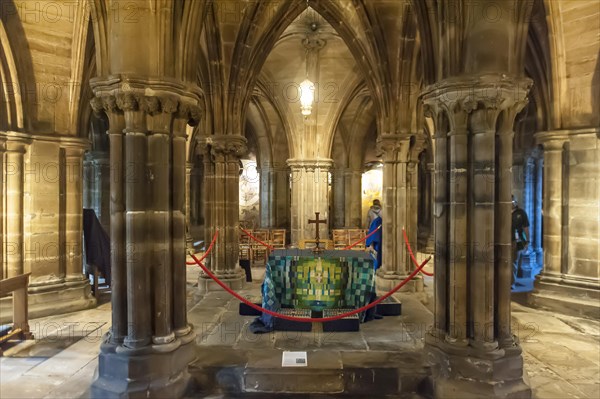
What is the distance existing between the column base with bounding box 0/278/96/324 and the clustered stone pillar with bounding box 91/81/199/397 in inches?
142

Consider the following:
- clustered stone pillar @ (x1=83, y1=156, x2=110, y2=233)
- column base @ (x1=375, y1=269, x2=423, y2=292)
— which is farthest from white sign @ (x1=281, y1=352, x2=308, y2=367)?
clustered stone pillar @ (x1=83, y1=156, x2=110, y2=233)

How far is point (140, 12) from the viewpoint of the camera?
4.00 meters

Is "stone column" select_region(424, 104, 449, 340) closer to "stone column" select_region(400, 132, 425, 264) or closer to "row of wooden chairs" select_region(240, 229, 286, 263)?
"stone column" select_region(400, 132, 425, 264)

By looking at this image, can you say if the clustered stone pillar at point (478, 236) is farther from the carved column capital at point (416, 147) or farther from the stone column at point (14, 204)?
the stone column at point (14, 204)

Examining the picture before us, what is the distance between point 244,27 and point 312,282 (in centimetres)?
498

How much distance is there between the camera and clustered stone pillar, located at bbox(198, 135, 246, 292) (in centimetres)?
823

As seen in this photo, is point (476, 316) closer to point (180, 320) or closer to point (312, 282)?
point (312, 282)

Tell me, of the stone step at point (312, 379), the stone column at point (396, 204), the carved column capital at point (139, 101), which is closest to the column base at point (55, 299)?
the stone step at point (312, 379)

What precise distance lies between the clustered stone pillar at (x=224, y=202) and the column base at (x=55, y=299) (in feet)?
6.77

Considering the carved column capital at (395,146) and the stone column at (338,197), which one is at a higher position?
the carved column capital at (395,146)

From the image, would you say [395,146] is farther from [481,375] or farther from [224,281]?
[481,375]

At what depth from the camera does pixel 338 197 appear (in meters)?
18.1

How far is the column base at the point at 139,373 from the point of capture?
3.84 metres

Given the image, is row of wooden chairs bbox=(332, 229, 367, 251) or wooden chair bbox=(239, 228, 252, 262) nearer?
wooden chair bbox=(239, 228, 252, 262)
